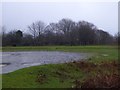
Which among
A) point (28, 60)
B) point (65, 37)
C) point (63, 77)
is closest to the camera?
point (63, 77)

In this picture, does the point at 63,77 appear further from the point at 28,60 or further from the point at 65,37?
the point at 65,37

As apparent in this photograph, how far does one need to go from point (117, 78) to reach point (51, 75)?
3.57 meters

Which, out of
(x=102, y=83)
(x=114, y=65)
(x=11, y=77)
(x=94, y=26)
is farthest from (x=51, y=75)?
(x=94, y=26)

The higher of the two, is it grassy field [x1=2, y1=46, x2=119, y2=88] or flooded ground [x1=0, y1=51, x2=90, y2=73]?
flooded ground [x1=0, y1=51, x2=90, y2=73]

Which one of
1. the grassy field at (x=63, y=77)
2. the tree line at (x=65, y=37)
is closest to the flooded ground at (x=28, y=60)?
the grassy field at (x=63, y=77)

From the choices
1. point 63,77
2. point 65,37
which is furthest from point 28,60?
point 65,37

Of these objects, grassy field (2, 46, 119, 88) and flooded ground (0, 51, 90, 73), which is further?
flooded ground (0, 51, 90, 73)

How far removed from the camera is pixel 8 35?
70812 millimetres

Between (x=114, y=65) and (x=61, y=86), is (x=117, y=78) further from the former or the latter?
(x=114, y=65)

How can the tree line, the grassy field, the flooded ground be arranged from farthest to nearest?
the tree line
the flooded ground
the grassy field

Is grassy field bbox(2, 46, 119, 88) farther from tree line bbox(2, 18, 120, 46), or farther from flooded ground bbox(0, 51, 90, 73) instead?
tree line bbox(2, 18, 120, 46)

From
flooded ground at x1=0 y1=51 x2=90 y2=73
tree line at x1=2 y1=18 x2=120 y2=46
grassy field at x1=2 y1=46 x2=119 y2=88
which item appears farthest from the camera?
tree line at x1=2 y1=18 x2=120 y2=46

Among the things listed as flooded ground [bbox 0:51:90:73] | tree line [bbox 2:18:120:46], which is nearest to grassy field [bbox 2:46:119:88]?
flooded ground [bbox 0:51:90:73]

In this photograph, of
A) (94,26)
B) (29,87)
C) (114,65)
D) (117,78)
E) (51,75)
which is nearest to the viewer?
(29,87)
